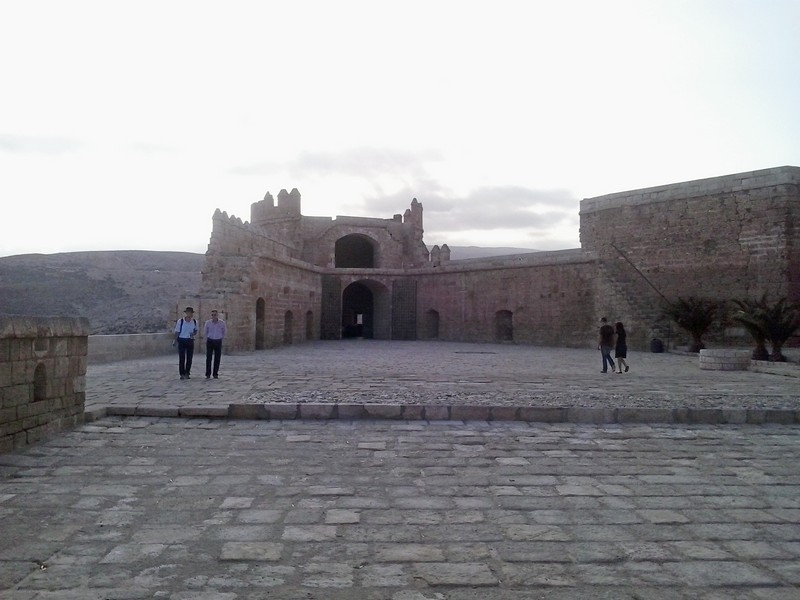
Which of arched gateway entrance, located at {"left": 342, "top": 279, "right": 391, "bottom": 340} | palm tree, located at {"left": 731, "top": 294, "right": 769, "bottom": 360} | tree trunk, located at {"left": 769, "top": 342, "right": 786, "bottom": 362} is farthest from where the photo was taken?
arched gateway entrance, located at {"left": 342, "top": 279, "right": 391, "bottom": 340}

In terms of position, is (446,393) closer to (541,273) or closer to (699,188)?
(699,188)

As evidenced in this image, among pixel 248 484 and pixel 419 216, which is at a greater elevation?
pixel 419 216

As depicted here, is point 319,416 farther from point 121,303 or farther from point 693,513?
point 121,303

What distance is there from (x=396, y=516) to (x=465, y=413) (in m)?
3.46

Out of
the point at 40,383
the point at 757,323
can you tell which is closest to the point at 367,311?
the point at 757,323

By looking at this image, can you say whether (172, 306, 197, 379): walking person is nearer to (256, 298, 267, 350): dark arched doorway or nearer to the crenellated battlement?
(256, 298, 267, 350): dark arched doorway

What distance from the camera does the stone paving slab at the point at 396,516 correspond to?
3004 millimetres

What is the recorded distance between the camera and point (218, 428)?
22.2 ft

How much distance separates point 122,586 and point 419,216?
29.3 m

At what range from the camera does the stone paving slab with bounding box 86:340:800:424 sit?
732cm

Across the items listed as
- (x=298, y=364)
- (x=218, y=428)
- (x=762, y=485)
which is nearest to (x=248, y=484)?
(x=218, y=428)

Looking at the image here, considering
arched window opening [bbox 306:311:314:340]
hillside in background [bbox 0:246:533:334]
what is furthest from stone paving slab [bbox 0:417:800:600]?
arched window opening [bbox 306:311:314:340]

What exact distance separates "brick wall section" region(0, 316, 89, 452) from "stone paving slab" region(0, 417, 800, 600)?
241mm

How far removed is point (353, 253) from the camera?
1430 inches
